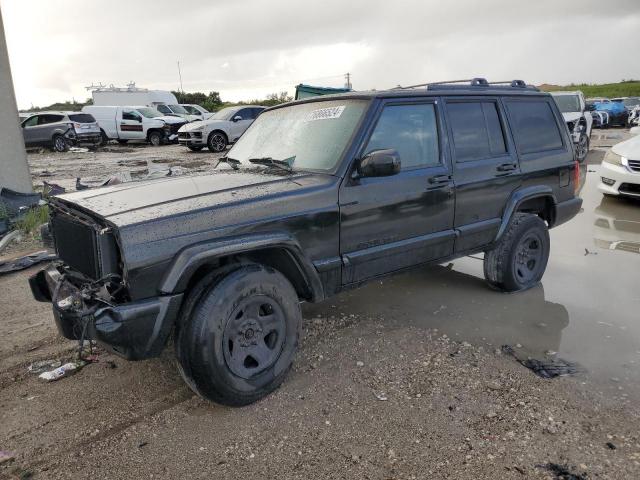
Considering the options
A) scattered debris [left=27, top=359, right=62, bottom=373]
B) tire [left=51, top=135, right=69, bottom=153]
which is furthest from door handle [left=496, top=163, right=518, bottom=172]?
tire [left=51, top=135, right=69, bottom=153]

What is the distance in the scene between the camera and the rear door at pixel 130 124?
2205 cm

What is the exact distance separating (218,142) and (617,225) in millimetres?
13908

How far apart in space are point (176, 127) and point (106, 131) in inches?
130

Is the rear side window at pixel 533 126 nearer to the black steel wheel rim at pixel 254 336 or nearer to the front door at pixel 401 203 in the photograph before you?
the front door at pixel 401 203

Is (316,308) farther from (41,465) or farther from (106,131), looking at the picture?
(106,131)

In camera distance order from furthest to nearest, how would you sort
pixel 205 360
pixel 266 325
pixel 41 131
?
1. pixel 41 131
2. pixel 266 325
3. pixel 205 360

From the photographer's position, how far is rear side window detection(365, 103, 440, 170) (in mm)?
3449

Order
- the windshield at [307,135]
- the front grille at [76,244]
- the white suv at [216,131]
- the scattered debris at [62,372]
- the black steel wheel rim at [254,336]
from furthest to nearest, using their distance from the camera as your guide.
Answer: the white suv at [216,131], the windshield at [307,135], the scattered debris at [62,372], the black steel wheel rim at [254,336], the front grille at [76,244]

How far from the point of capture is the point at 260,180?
3.24 meters

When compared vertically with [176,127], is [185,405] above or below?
below

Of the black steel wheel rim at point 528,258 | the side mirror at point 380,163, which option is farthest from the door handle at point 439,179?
Result: the black steel wheel rim at point 528,258

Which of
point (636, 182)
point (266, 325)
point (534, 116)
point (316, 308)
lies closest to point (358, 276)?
point (266, 325)

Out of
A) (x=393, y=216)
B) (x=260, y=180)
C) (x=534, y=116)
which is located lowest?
(x=393, y=216)

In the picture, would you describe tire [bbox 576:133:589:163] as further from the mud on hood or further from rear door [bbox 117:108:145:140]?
rear door [bbox 117:108:145:140]
